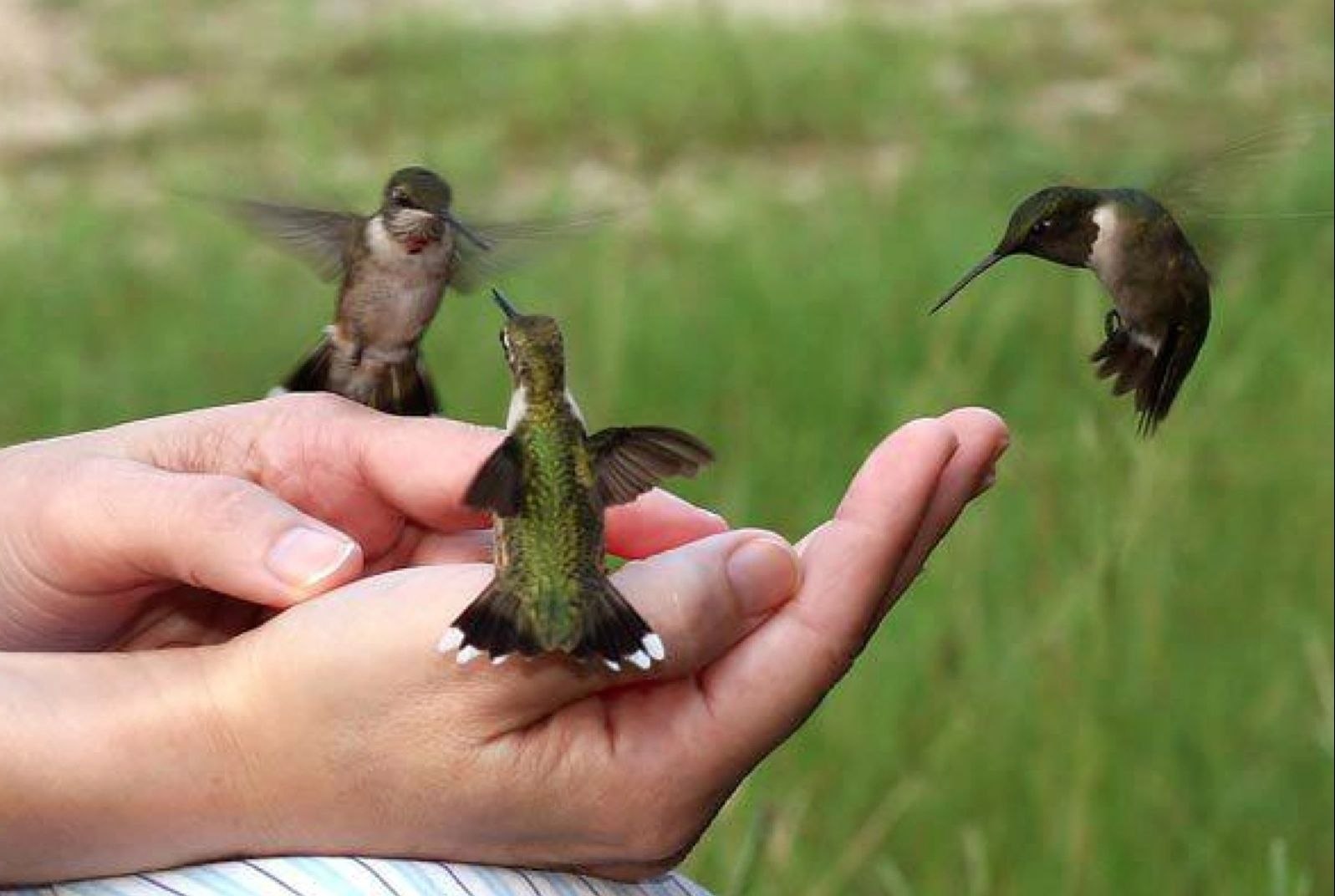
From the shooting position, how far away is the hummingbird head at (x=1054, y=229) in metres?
1.12

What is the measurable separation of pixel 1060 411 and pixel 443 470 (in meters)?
2.46

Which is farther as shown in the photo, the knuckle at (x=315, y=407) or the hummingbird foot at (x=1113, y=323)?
the knuckle at (x=315, y=407)

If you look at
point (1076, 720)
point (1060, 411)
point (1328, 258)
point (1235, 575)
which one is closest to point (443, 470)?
point (1076, 720)

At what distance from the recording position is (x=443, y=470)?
1.54 m

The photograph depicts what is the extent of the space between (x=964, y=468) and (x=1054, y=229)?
302 mm

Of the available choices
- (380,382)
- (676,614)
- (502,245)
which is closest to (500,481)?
(676,614)

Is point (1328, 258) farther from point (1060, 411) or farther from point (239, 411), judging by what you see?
point (239, 411)

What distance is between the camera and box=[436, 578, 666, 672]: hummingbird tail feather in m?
1.19

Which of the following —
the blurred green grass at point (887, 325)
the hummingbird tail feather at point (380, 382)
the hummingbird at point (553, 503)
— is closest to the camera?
the hummingbird at point (553, 503)

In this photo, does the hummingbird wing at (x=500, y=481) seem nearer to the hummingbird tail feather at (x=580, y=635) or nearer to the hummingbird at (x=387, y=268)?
the hummingbird tail feather at (x=580, y=635)

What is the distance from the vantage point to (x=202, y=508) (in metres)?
1.46

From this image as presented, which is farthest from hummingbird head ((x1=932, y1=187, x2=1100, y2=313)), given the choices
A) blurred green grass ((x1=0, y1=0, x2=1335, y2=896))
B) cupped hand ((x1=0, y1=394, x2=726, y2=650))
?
cupped hand ((x1=0, y1=394, x2=726, y2=650))

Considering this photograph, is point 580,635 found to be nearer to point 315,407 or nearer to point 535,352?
point 535,352

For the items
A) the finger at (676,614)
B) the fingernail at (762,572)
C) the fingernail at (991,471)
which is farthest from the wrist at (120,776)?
the fingernail at (991,471)
